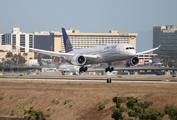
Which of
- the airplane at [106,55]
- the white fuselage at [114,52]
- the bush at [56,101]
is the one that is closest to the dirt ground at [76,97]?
the bush at [56,101]

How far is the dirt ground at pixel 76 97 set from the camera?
6838 cm

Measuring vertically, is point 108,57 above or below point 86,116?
above

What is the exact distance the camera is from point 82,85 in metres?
90.7

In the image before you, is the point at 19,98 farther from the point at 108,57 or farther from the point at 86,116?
the point at 108,57

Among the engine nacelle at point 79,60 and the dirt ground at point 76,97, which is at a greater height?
the engine nacelle at point 79,60

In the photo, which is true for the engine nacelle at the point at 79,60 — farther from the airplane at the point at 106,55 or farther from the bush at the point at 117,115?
the bush at the point at 117,115

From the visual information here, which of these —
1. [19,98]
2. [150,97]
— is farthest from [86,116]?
[19,98]

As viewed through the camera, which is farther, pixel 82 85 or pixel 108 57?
pixel 108 57

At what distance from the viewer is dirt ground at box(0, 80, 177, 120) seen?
224ft

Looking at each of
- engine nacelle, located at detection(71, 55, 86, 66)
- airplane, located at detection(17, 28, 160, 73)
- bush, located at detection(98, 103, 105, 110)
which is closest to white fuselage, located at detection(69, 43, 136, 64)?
airplane, located at detection(17, 28, 160, 73)

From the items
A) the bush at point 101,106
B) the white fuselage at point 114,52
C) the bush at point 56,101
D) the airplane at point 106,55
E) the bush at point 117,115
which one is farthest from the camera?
the airplane at point 106,55

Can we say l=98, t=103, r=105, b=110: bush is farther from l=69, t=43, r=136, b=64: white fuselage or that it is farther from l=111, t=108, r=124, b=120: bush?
l=69, t=43, r=136, b=64: white fuselage

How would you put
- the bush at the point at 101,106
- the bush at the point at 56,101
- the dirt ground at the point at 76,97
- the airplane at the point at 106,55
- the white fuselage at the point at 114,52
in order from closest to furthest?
the dirt ground at the point at 76,97
the bush at the point at 101,106
the bush at the point at 56,101
the white fuselage at the point at 114,52
the airplane at the point at 106,55

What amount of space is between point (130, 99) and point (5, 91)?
28.9 m
